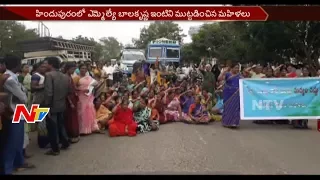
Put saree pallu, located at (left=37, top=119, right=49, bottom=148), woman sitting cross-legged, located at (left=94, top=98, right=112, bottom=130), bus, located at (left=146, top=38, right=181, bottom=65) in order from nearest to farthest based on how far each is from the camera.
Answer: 1. saree pallu, located at (left=37, top=119, right=49, bottom=148)
2. woman sitting cross-legged, located at (left=94, top=98, right=112, bottom=130)
3. bus, located at (left=146, top=38, right=181, bottom=65)

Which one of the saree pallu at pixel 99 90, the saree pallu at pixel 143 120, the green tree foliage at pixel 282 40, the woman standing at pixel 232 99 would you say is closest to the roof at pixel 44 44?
the green tree foliage at pixel 282 40

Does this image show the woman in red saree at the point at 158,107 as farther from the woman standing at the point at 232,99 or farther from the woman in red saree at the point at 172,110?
the woman standing at the point at 232,99

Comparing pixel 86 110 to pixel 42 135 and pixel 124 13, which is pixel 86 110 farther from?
pixel 124 13

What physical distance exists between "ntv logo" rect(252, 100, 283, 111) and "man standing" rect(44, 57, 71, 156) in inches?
164

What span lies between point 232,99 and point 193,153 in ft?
8.02

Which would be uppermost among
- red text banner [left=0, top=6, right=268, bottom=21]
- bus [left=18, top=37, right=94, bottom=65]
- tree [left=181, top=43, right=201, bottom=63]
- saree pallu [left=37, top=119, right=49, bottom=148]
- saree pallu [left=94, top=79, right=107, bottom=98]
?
tree [left=181, top=43, right=201, bottom=63]

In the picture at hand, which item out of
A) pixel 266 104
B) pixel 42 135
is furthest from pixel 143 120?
pixel 266 104

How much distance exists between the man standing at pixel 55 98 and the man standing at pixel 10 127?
2.76ft

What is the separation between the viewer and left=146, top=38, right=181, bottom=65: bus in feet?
77.8

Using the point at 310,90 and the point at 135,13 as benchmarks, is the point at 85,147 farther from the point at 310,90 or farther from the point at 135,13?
the point at 310,90

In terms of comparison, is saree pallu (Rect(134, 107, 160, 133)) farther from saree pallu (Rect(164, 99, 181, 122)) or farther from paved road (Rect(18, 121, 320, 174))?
saree pallu (Rect(164, 99, 181, 122))

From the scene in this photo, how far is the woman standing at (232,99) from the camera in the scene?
828cm

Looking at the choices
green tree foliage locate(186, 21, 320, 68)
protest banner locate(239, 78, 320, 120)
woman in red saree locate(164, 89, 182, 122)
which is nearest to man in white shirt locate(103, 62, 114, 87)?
woman in red saree locate(164, 89, 182, 122)

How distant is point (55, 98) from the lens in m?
6.09
